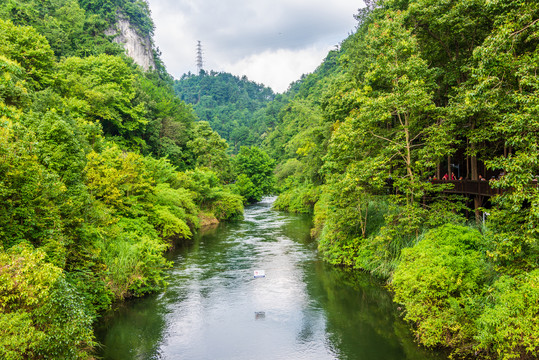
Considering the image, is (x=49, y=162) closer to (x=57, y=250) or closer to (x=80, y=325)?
(x=57, y=250)

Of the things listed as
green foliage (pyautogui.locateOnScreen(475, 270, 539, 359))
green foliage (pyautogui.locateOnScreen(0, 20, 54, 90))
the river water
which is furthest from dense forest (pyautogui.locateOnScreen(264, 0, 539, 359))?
green foliage (pyautogui.locateOnScreen(0, 20, 54, 90))

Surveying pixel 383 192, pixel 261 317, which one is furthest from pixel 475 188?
pixel 261 317

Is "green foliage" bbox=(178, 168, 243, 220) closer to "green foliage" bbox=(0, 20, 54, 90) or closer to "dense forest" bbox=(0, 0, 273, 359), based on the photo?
"dense forest" bbox=(0, 0, 273, 359)

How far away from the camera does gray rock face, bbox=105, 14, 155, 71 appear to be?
7425cm

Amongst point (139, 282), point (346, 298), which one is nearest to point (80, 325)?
point (139, 282)

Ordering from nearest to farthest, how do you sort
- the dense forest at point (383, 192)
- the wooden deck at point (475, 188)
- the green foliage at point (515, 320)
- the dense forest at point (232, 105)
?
the green foliage at point (515, 320)
the dense forest at point (383, 192)
the wooden deck at point (475, 188)
the dense forest at point (232, 105)

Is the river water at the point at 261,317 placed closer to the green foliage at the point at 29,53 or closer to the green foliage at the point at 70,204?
the green foliage at the point at 70,204

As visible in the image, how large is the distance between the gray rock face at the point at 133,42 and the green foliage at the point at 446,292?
73215 millimetres

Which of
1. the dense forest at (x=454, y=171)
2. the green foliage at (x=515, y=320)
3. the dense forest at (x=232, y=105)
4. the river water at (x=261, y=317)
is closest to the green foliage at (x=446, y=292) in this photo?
the dense forest at (x=454, y=171)

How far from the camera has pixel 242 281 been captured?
20328 mm

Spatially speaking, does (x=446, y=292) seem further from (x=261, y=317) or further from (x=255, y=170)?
(x=255, y=170)

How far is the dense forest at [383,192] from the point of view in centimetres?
957

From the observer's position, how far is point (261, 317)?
15664mm

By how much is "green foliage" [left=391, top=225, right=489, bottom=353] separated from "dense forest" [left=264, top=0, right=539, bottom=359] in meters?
0.04
